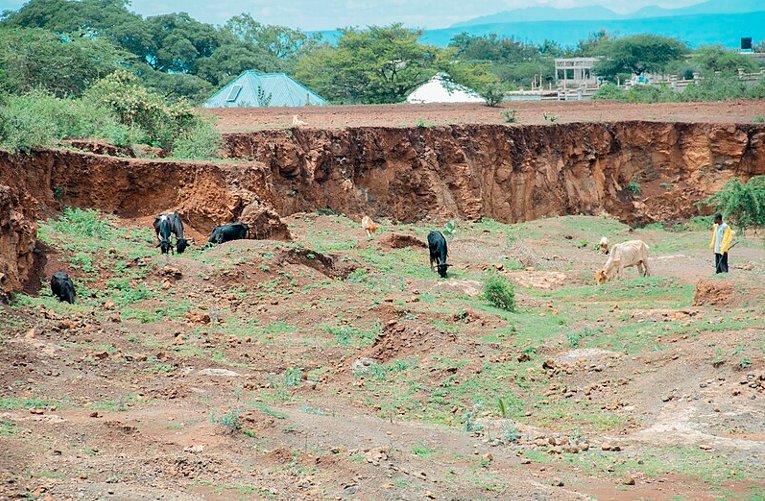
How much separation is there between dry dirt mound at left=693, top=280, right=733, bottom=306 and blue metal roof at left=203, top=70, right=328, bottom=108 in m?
28.1

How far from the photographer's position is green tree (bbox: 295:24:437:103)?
5347cm

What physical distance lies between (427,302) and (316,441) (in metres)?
8.94

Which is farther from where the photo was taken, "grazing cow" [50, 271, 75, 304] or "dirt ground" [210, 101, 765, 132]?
"dirt ground" [210, 101, 765, 132]

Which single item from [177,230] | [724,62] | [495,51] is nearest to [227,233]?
[177,230]

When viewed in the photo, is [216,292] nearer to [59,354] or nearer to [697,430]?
[59,354]

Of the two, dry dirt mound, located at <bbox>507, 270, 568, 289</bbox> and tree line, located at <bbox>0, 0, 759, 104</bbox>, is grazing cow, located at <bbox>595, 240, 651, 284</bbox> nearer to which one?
dry dirt mound, located at <bbox>507, 270, 568, 289</bbox>

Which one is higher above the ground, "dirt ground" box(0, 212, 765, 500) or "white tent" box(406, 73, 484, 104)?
"white tent" box(406, 73, 484, 104)

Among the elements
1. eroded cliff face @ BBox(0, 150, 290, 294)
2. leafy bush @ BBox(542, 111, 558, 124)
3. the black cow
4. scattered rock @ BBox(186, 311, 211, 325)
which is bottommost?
scattered rock @ BBox(186, 311, 211, 325)

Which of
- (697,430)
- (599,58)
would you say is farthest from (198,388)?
(599,58)

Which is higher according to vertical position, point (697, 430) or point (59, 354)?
point (59, 354)

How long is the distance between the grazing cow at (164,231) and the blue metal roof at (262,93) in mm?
24312

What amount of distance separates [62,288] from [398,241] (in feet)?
35.0

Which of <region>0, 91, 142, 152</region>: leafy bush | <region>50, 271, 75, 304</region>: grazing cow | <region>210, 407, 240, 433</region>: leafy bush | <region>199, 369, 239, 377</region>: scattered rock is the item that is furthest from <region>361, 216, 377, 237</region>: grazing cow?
<region>210, 407, 240, 433</region>: leafy bush

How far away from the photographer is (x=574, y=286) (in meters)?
25.0
